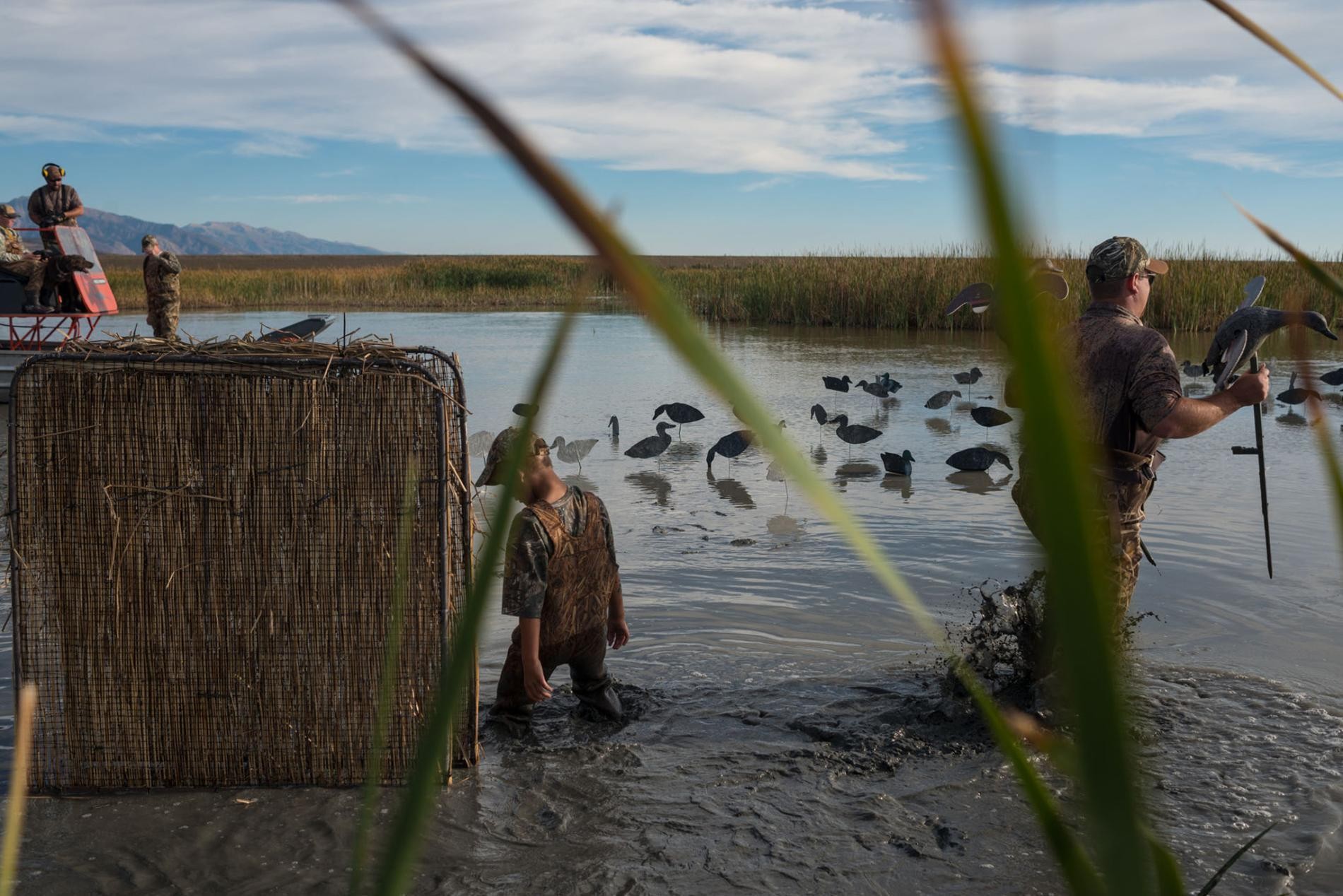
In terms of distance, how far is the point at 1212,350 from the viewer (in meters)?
4.11

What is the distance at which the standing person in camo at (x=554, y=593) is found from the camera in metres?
4.04

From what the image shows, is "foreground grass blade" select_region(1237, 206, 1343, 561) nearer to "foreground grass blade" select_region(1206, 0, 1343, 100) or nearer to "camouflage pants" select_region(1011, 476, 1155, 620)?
"foreground grass blade" select_region(1206, 0, 1343, 100)

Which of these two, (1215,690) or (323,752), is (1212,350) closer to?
(1215,690)

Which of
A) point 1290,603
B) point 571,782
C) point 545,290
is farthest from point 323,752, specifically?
point 545,290

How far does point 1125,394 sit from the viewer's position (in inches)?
164

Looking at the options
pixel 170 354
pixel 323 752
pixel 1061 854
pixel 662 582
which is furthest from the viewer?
pixel 662 582

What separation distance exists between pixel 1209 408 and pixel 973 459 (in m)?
4.86

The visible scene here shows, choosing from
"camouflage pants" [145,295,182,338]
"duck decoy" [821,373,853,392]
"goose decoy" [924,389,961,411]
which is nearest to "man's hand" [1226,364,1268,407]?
"goose decoy" [924,389,961,411]

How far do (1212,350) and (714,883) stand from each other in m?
2.45

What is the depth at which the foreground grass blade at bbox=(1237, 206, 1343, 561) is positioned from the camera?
2.23 ft

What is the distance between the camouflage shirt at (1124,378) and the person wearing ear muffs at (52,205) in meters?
14.2

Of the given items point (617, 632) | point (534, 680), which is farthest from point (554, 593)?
point (617, 632)

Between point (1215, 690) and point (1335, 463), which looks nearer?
point (1335, 463)

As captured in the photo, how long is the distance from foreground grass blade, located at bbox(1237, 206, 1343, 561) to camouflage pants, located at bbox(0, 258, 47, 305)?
51.3ft
